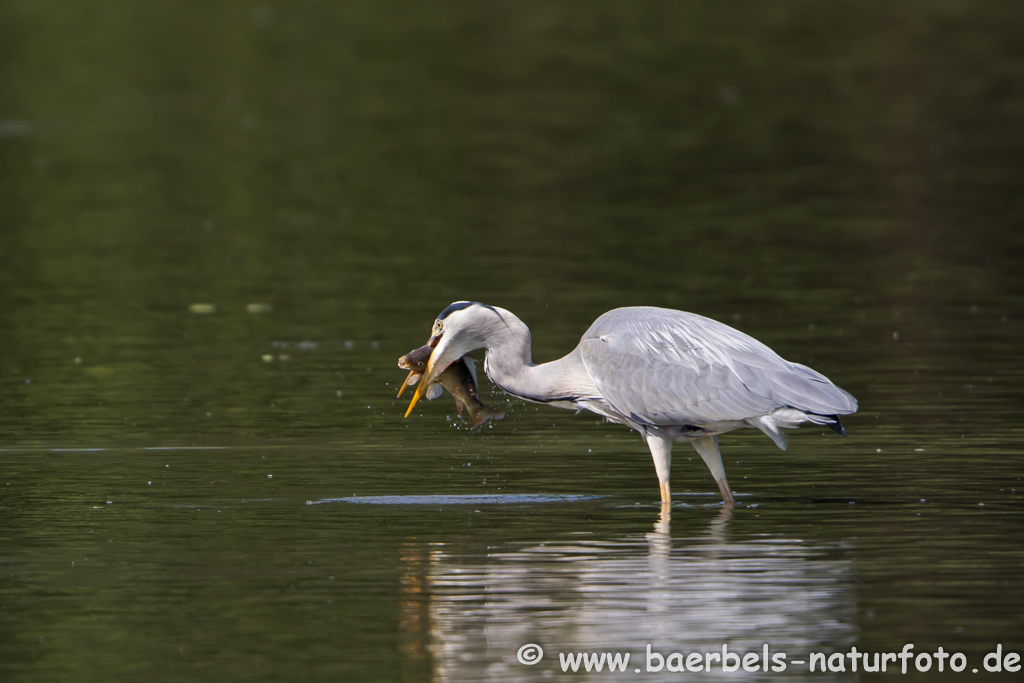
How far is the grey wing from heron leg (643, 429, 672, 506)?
0.44 ft

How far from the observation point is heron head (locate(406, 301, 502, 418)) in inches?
494

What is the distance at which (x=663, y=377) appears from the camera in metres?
12.2

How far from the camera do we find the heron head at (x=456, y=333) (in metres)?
→ 12.5

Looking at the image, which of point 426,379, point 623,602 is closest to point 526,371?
point 426,379

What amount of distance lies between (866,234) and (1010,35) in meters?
29.7

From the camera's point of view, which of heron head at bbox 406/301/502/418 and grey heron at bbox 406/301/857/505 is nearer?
grey heron at bbox 406/301/857/505

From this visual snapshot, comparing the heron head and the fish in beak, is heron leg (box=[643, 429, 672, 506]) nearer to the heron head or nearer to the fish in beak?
the heron head

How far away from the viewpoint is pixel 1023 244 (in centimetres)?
2427

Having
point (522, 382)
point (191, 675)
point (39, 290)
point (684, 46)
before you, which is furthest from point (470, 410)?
point (684, 46)

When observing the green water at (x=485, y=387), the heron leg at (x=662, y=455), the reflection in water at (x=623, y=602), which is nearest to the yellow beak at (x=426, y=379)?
the green water at (x=485, y=387)

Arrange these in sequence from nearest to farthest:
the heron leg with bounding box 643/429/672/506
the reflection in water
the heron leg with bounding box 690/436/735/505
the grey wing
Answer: the reflection in water → the grey wing → the heron leg with bounding box 643/429/672/506 → the heron leg with bounding box 690/436/735/505

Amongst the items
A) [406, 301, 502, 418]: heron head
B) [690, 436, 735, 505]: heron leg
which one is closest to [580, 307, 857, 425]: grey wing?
[690, 436, 735, 505]: heron leg

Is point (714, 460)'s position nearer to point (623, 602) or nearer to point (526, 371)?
point (526, 371)

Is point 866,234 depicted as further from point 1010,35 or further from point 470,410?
point 1010,35
